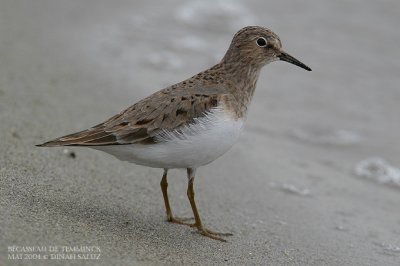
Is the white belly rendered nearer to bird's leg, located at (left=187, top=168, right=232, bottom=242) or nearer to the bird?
the bird

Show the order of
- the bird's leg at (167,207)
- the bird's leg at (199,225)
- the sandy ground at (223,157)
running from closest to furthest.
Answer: the sandy ground at (223,157) → the bird's leg at (199,225) → the bird's leg at (167,207)

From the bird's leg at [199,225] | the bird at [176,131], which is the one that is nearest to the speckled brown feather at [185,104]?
the bird at [176,131]

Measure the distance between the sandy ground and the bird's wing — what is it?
0.63 metres

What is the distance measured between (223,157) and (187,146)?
278 cm

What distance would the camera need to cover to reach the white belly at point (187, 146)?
234 inches

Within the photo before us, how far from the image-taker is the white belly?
5.95m

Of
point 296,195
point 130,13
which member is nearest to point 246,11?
point 130,13

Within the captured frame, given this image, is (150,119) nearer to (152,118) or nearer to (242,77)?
(152,118)

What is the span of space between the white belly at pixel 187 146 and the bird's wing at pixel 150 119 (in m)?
0.07

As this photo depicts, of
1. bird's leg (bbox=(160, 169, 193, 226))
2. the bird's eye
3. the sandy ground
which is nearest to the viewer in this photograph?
the sandy ground

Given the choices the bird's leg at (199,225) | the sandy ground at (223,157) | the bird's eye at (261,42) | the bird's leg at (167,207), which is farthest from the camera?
the bird's eye at (261,42)

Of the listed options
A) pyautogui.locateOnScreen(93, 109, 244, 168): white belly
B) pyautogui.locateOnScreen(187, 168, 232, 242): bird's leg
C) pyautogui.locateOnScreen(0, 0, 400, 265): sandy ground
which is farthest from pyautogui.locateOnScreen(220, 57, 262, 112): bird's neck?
pyautogui.locateOnScreen(0, 0, 400, 265): sandy ground

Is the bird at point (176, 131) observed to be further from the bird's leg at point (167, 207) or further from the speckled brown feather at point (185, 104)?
the bird's leg at point (167, 207)

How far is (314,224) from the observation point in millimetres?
7238
